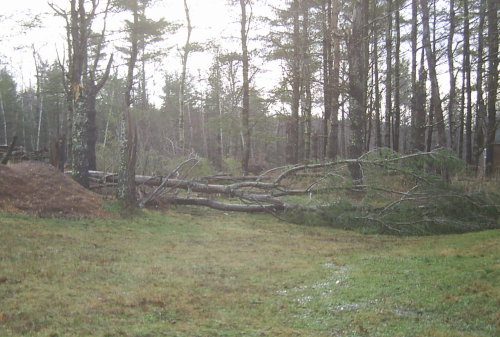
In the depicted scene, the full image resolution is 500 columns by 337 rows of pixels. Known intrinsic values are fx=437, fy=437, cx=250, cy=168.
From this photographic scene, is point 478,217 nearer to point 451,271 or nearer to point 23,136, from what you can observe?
point 451,271

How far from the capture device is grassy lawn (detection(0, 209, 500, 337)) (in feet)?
13.2

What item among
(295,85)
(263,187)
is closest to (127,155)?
(263,187)

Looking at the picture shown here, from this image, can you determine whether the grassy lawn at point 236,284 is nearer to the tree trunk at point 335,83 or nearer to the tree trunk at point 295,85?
the tree trunk at point 335,83

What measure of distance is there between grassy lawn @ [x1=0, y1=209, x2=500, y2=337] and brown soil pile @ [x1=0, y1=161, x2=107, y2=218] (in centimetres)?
68

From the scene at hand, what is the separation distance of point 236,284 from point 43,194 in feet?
20.9

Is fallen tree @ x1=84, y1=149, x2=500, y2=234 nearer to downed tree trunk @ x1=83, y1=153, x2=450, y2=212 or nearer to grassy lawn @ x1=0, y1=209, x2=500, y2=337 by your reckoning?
downed tree trunk @ x1=83, y1=153, x2=450, y2=212

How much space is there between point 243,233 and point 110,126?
36611 millimetres

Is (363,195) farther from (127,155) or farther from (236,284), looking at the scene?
(236,284)

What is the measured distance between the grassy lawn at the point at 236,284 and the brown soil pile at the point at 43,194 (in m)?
0.68

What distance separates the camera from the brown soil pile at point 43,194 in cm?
951

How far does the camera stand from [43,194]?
33.3 ft

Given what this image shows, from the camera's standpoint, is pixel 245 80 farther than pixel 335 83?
Yes

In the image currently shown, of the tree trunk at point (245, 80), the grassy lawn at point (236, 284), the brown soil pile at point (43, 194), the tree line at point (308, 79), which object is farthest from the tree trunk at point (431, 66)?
the brown soil pile at point (43, 194)

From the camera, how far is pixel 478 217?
991cm
